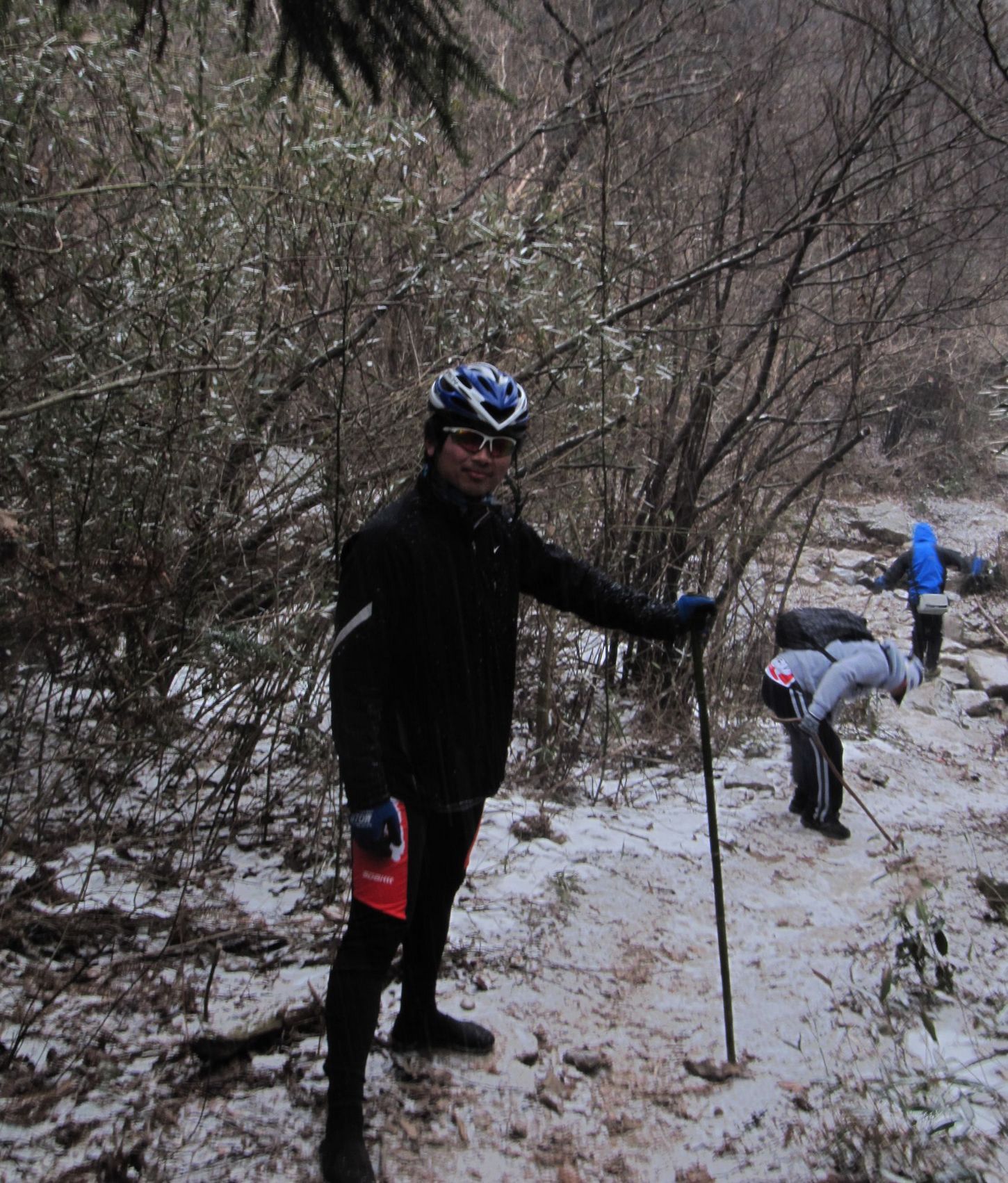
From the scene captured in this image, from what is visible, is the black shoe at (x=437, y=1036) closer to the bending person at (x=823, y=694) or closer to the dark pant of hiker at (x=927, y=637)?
the bending person at (x=823, y=694)

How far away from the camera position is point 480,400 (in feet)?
8.91

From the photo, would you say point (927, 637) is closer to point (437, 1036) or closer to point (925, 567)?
point (925, 567)

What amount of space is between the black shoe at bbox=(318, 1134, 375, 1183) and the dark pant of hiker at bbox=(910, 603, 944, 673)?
10.5 m

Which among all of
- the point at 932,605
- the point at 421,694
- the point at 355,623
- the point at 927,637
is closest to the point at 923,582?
the point at 932,605

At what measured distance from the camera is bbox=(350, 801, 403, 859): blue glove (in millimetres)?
2482

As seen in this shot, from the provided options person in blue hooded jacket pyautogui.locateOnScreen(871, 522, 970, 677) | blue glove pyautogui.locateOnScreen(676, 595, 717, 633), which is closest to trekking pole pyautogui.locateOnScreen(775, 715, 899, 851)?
blue glove pyautogui.locateOnScreen(676, 595, 717, 633)

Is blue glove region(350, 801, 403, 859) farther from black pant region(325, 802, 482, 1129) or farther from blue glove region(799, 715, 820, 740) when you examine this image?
blue glove region(799, 715, 820, 740)

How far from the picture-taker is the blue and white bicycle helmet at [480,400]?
2.70m

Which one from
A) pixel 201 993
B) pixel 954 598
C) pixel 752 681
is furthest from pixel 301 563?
pixel 954 598

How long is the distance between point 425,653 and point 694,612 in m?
0.90

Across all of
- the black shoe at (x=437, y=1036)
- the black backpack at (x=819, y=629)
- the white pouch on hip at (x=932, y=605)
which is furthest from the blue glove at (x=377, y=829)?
the white pouch on hip at (x=932, y=605)

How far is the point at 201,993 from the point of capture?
10.8 feet

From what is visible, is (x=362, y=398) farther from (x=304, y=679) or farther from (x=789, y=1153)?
(x=789, y=1153)

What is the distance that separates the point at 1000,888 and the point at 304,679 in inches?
136
